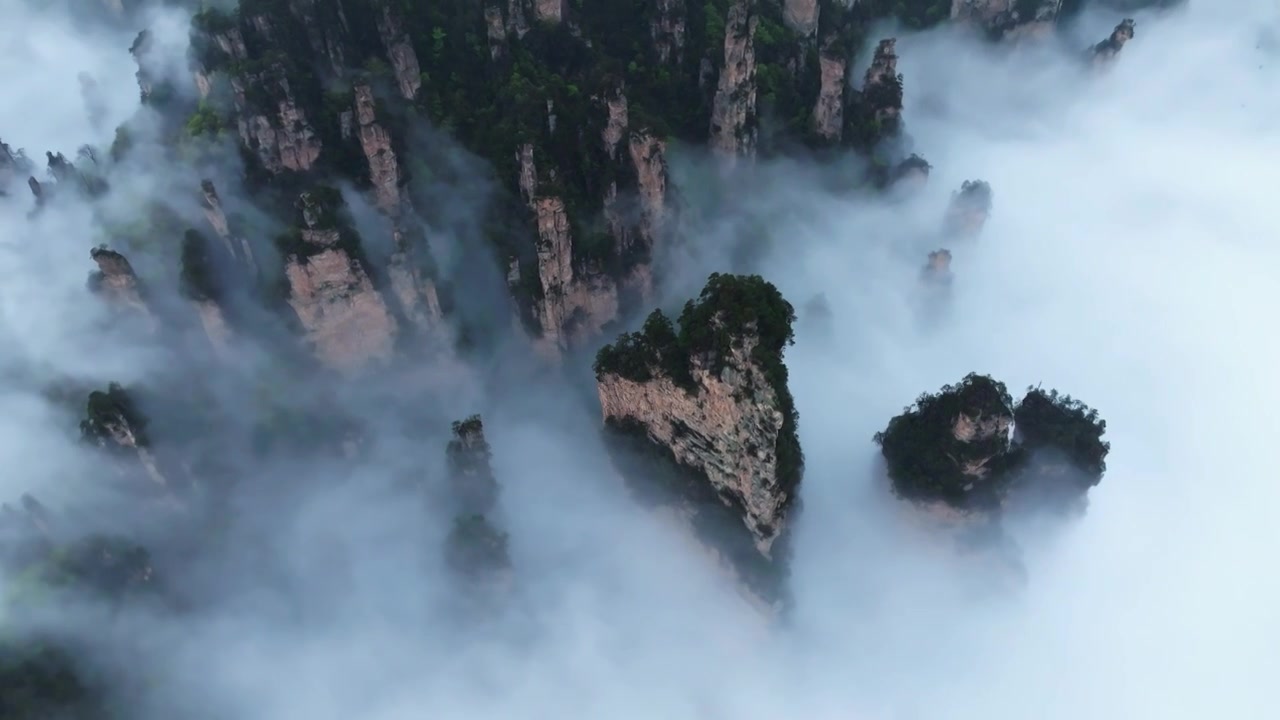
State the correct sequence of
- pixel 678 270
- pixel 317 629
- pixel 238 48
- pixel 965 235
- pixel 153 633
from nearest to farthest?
pixel 153 633 < pixel 317 629 < pixel 238 48 < pixel 678 270 < pixel 965 235

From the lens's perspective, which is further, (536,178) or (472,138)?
(472,138)

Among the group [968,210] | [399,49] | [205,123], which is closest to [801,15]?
[968,210]

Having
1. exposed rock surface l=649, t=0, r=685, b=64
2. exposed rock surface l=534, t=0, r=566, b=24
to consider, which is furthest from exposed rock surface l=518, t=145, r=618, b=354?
exposed rock surface l=649, t=0, r=685, b=64

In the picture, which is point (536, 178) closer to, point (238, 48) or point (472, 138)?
point (472, 138)

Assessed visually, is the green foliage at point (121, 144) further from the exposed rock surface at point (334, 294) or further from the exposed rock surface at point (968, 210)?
the exposed rock surface at point (968, 210)

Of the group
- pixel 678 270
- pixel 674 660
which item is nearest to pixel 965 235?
pixel 678 270

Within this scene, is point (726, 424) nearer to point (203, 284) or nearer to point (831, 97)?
point (203, 284)

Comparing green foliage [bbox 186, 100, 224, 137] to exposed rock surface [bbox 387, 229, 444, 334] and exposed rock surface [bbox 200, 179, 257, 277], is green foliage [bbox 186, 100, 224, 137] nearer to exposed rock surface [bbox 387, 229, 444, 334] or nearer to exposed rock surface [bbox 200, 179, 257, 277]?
exposed rock surface [bbox 200, 179, 257, 277]
